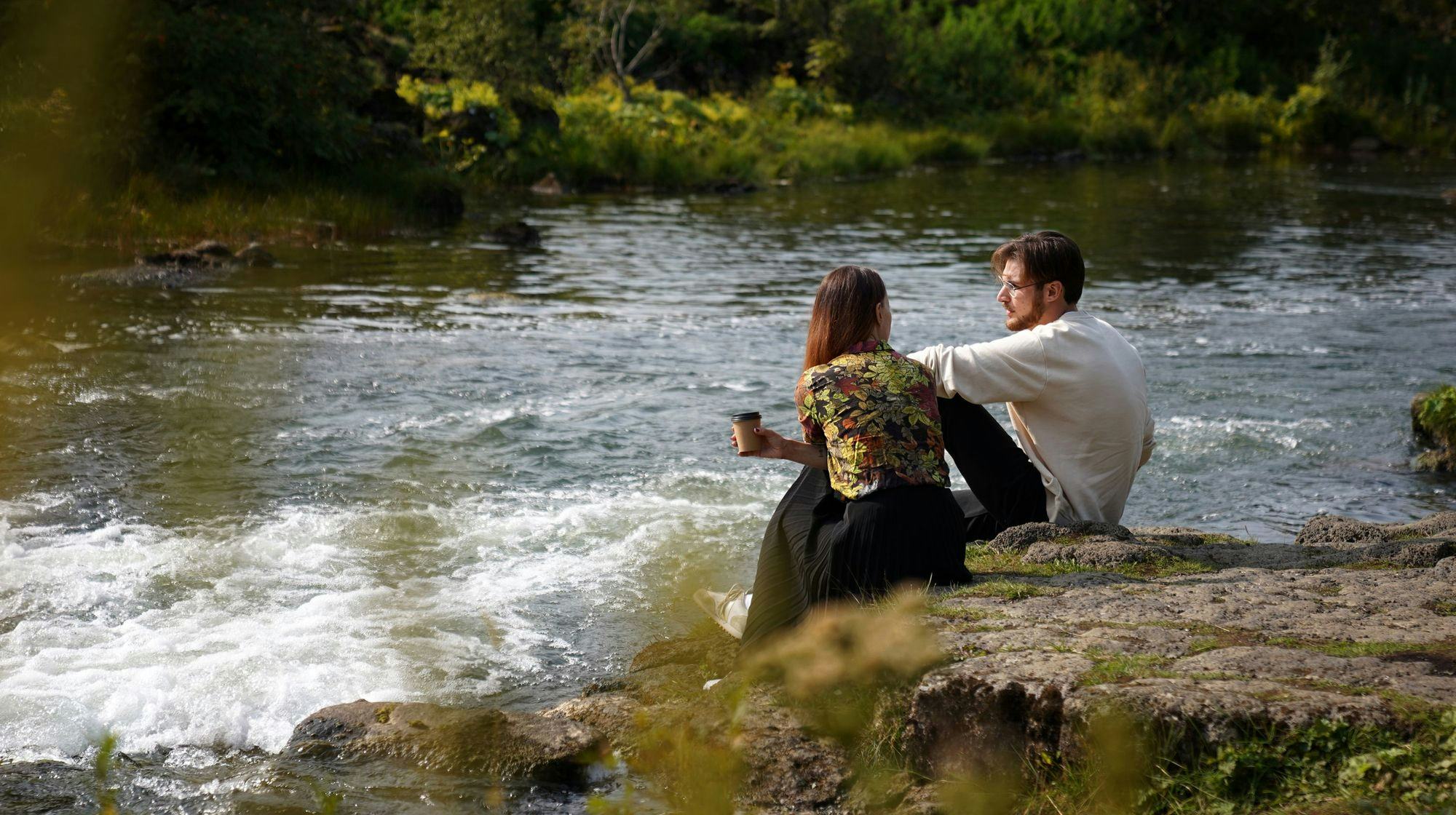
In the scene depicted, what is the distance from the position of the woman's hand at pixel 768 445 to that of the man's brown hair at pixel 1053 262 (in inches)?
47.9

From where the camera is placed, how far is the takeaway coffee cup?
4602 millimetres

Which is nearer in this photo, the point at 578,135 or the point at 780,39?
the point at 578,135

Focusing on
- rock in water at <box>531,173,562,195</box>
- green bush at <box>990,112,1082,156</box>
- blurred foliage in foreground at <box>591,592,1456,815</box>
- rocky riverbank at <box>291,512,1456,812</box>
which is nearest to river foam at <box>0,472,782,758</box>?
Answer: rocky riverbank at <box>291,512,1456,812</box>

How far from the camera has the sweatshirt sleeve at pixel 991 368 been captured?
5105mm

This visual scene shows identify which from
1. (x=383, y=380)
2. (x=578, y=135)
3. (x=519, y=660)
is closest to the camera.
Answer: (x=519, y=660)

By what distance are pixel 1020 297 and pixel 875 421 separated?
3.36 ft

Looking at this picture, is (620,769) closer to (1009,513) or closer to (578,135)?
(1009,513)

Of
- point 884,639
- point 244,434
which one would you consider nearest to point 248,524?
point 244,434

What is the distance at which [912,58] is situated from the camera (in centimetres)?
4053

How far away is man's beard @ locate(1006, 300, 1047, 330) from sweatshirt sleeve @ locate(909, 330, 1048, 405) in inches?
5.2

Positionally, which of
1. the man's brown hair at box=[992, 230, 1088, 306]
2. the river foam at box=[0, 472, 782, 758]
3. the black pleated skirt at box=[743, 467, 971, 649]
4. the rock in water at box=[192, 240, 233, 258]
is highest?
the man's brown hair at box=[992, 230, 1088, 306]

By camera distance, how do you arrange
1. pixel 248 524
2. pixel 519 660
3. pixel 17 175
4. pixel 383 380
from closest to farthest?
1. pixel 519 660
2. pixel 248 524
3. pixel 383 380
4. pixel 17 175

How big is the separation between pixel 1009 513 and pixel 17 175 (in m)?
15.5

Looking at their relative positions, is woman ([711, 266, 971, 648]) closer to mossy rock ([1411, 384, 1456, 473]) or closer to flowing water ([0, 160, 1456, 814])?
flowing water ([0, 160, 1456, 814])
